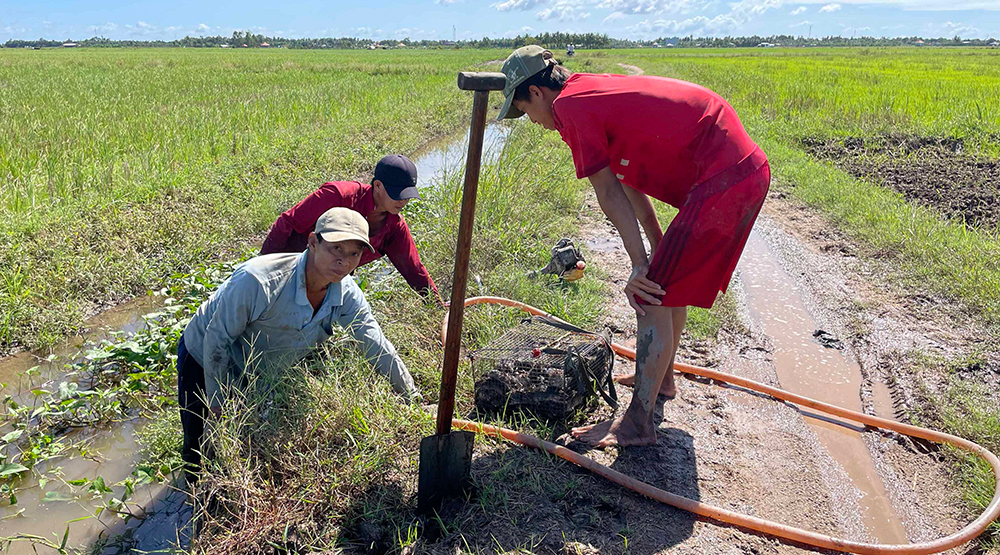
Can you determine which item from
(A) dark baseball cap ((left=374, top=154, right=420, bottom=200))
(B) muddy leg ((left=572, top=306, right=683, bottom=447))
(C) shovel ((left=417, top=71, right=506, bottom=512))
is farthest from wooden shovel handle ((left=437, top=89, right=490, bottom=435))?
(A) dark baseball cap ((left=374, top=154, right=420, bottom=200))

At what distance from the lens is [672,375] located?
11.0ft

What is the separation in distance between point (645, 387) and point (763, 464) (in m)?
0.71

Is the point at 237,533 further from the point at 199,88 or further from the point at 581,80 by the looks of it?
the point at 199,88

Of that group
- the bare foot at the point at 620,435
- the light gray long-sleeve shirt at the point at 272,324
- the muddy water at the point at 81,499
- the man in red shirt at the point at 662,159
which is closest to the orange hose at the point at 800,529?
the bare foot at the point at 620,435

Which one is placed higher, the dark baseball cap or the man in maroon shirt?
the dark baseball cap

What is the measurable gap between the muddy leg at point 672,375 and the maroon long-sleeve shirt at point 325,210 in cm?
147

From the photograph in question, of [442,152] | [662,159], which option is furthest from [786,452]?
[442,152]

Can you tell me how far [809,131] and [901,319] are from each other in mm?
8015

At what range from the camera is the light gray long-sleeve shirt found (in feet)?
8.61

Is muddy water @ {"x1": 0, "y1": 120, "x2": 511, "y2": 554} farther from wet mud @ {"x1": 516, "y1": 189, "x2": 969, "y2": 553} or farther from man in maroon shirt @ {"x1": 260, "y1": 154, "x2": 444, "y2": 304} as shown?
wet mud @ {"x1": 516, "y1": 189, "x2": 969, "y2": 553}

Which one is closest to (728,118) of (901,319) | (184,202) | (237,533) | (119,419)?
(237,533)

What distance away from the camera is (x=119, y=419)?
3488 mm

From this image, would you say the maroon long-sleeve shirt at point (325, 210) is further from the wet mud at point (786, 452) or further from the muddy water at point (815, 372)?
the muddy water at point (815, 372)

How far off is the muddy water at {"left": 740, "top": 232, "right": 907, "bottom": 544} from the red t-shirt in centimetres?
163
